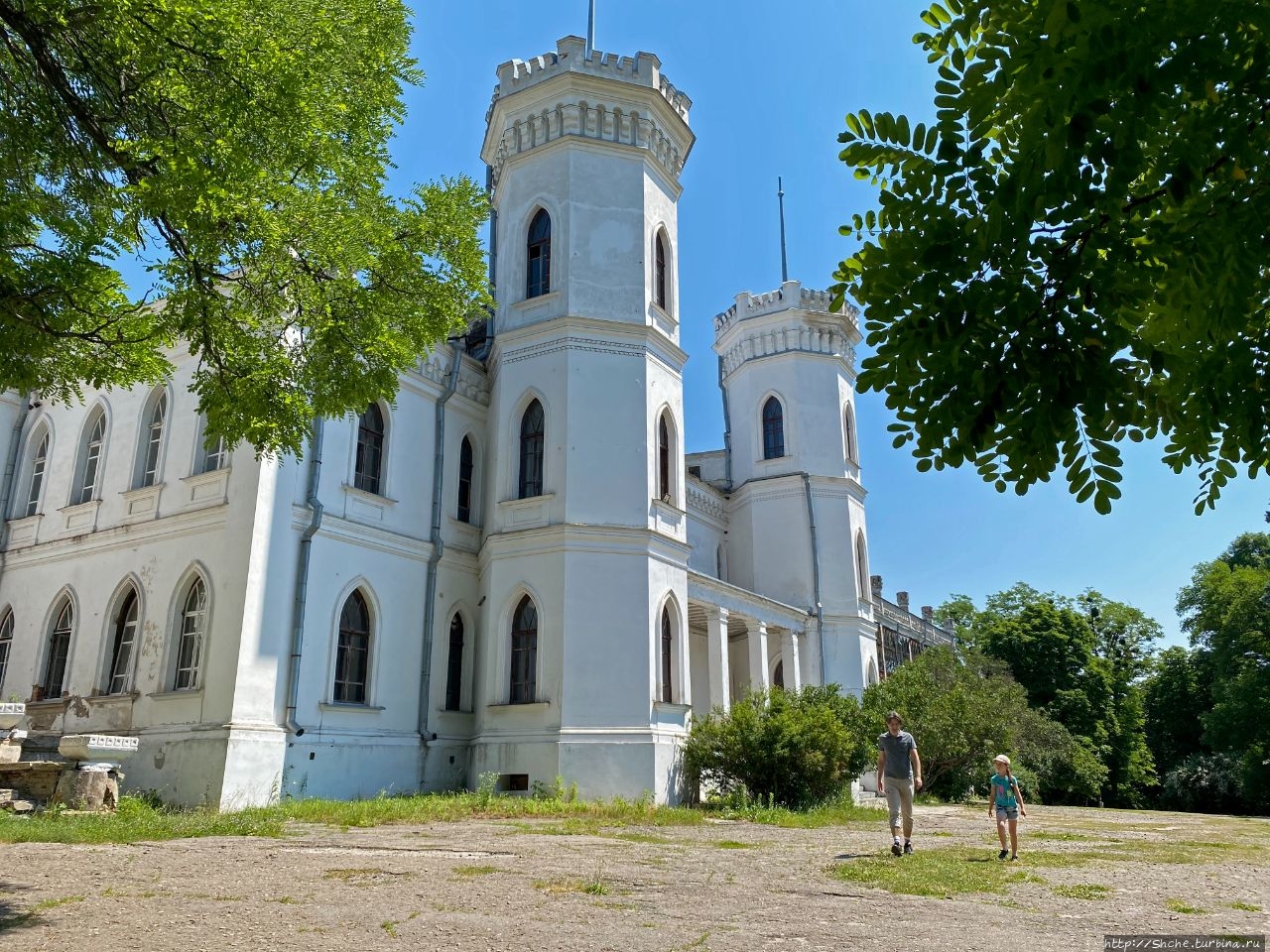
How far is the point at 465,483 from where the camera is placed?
20.4 metres

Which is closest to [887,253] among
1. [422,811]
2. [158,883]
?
[158,883]

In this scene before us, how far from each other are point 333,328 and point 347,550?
9391 millimetres

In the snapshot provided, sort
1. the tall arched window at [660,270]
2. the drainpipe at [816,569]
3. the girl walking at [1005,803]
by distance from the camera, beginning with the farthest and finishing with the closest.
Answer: the drainpipe at [816,569]
the tall arched window at [660,270]
the girl walking at [1005,803]

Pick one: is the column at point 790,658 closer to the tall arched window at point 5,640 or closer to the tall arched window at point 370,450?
the tall arched window at point 370,450

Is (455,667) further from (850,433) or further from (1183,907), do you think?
(850,433)

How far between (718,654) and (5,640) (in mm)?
15755

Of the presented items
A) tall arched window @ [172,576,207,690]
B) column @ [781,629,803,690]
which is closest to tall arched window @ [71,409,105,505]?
tall arched window @ [172,576,207,690]

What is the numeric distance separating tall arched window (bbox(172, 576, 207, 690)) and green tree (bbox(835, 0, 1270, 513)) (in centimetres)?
1506

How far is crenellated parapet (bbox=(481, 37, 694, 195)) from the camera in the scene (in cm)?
2041

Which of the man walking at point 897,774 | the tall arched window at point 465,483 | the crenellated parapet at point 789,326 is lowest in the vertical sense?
the man walking at point 897,774

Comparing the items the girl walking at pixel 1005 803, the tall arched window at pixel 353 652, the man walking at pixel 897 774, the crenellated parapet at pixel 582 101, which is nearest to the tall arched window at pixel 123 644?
the tall arched window at pixel 353 652

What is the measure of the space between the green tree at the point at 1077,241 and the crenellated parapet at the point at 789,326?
27.0 metres

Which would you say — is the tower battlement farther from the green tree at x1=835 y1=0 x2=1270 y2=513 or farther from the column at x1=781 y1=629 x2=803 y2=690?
the green tree at x1=835 y1=0 x2=1270 y2=513

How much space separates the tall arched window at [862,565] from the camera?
29734 millimetres
